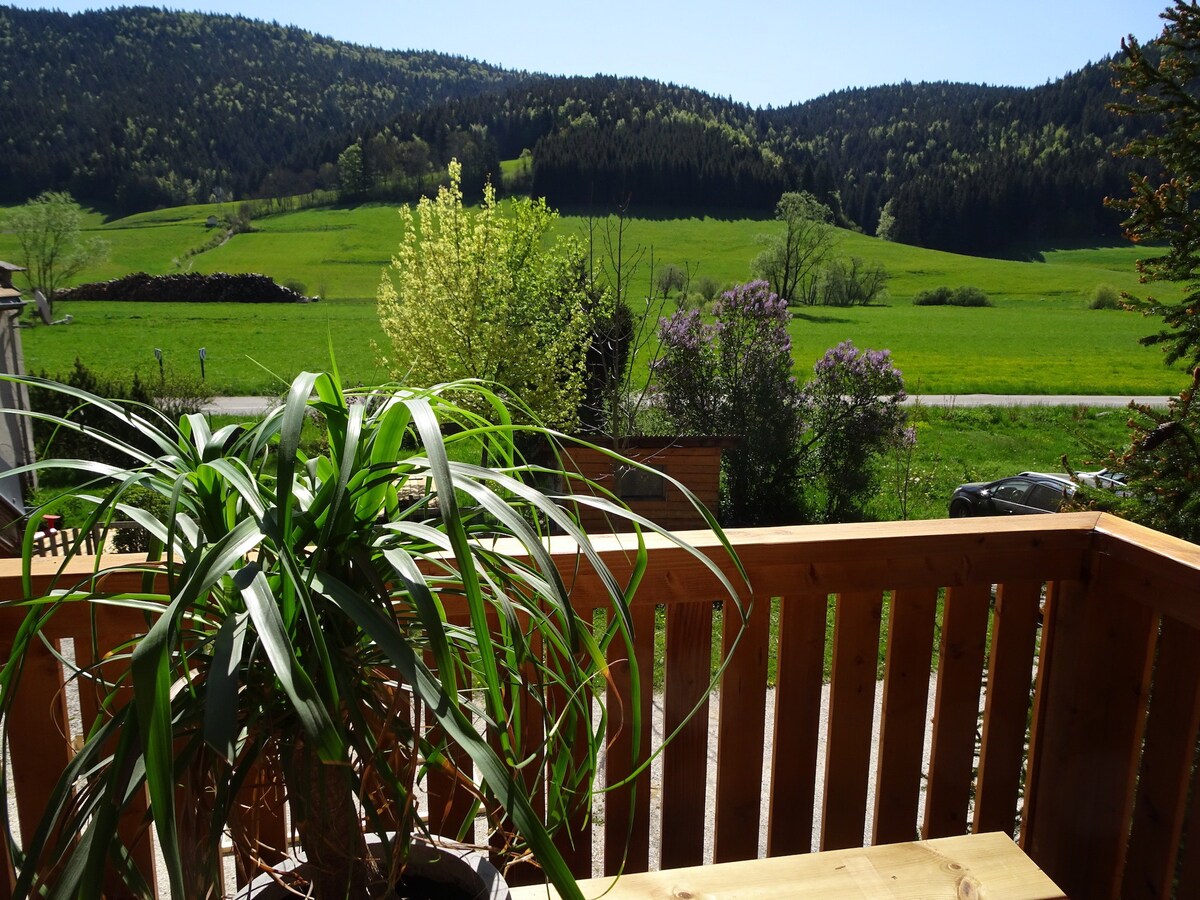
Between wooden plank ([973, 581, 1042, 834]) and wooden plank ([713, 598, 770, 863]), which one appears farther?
wooden plank ([973, 581, 1042, 834])

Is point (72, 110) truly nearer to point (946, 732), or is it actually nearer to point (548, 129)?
point (548, 129)

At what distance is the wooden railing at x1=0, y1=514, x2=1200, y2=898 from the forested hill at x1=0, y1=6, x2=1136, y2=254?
46.9 meters

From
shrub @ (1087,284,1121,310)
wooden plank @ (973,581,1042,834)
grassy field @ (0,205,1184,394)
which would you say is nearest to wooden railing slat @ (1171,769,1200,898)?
wooden plank @ (973,581,1042,834)

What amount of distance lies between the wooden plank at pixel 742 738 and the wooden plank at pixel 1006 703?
46cm

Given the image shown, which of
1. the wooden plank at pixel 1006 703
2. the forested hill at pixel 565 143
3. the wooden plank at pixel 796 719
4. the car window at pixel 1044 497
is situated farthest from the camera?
the forested hill at pixel 565 143

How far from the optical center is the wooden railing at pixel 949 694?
131 centimetres

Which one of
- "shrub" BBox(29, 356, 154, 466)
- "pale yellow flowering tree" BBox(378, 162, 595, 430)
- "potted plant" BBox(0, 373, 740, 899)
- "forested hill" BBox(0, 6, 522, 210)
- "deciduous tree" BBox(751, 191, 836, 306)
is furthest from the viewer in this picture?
"forested hill" BBox(0, 6, 522, 210)

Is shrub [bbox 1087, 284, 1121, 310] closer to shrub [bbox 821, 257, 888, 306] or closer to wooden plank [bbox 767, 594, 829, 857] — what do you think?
shrub [bbox 821, 257, 888, 306]

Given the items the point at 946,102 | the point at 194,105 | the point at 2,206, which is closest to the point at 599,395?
the point at 2,206

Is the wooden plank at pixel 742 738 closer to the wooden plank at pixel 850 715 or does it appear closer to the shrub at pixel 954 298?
the wooden plank at pixel 850 715

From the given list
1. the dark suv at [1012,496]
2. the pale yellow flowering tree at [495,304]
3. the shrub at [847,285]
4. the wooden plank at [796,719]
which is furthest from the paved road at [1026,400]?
the wooden plank at [796,719]

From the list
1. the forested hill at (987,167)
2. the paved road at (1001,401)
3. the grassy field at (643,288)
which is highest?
the forested hill at (987,167)

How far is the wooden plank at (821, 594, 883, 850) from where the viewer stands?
1.39 meters

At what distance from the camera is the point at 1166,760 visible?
140 cm
